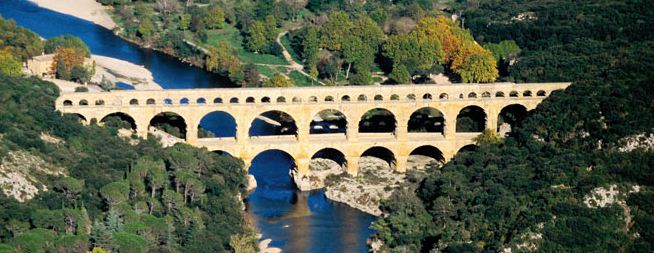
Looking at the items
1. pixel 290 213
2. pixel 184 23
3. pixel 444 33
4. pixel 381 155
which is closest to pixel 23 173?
pixel 290 213

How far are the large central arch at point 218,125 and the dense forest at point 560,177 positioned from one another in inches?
697

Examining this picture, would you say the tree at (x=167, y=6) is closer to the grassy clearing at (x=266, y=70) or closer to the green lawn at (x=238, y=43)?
the green lawn at (x=238, y=43)

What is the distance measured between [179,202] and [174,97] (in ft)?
48.0

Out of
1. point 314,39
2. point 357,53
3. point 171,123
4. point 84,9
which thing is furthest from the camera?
point 84,9

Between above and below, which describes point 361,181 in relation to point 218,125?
below

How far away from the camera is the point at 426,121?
107m

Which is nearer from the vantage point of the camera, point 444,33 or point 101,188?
point 101,188

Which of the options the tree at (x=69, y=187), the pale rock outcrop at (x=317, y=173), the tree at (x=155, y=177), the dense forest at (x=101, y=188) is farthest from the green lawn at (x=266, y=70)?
the tree at (x=69, y=187)

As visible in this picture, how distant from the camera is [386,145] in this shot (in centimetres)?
10100

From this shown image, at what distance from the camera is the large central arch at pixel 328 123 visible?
352 feet

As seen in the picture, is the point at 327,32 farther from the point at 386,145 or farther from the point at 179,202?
the point at 179,202

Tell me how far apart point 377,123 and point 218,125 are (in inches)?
464

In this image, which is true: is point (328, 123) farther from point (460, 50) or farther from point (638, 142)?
point (638, 142)

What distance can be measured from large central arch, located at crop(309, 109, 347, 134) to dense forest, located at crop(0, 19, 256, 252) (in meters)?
12.0
